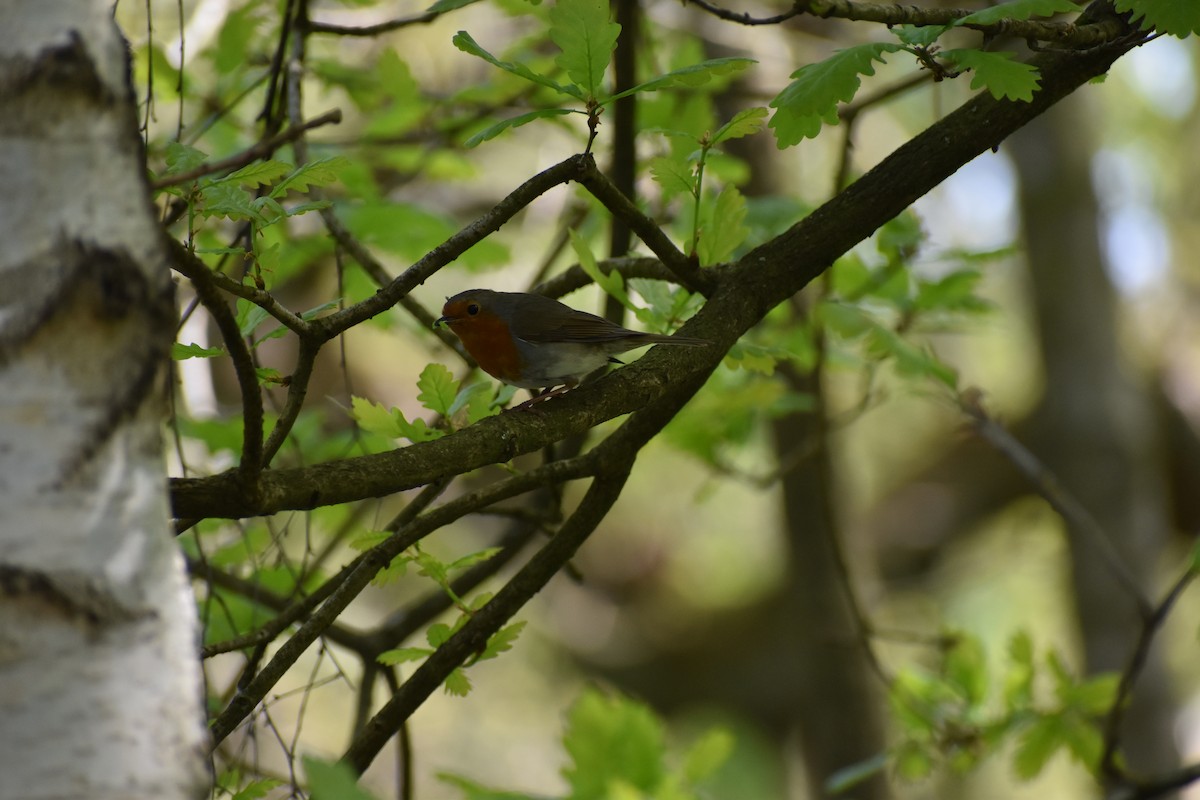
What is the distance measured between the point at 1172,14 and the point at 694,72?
0.89 metres

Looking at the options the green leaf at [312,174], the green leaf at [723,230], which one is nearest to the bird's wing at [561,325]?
the green leaf at [723,230]

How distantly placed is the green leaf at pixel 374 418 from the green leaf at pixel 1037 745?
236cm

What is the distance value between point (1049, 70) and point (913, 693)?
91.4 inches

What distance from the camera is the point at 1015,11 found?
1959mm

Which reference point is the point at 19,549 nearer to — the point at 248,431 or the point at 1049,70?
the point at 248,431

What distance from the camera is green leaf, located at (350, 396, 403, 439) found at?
2.25 meters

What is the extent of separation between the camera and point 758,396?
144 inches

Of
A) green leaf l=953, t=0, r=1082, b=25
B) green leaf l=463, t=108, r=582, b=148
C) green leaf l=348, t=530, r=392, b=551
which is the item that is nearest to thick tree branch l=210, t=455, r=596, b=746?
green leaf l=348, t=530, r=392, b=551

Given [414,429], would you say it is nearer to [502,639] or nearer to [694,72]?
[502,639]

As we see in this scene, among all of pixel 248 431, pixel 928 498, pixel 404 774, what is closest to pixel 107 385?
pixel 248 431

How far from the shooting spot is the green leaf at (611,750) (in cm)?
282

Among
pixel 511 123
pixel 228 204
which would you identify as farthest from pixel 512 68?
pixel 228 204

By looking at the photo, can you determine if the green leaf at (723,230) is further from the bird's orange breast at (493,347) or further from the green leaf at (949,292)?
the bird's orange breast at (493,347)

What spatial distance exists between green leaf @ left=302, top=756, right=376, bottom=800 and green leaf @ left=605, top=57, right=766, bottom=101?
124 centimetres
